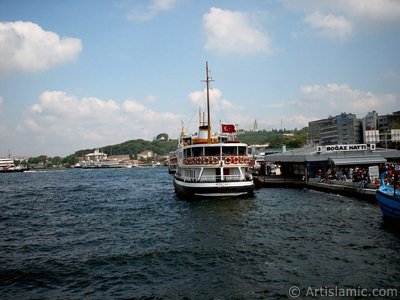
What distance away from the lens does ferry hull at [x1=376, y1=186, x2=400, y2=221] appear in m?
22.7

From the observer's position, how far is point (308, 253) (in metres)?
18.5

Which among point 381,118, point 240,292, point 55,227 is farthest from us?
point 381,118

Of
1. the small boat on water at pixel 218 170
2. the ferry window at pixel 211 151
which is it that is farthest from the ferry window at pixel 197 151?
the ferry window at pixel 211 151

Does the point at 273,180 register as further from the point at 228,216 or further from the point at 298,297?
the point at 298,297

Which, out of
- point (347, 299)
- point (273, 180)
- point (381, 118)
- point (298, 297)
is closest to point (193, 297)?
point (298, 297)

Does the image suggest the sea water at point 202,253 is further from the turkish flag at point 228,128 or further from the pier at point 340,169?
the turkish flag at point 228,128

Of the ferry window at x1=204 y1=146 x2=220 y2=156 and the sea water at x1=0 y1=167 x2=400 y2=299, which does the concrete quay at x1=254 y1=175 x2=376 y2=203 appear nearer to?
the sea water at x1=0 y1=167 x2=400 y2=299

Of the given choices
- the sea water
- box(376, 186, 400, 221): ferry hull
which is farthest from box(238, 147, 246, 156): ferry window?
box(376, 186, 400, 221): ferry hull

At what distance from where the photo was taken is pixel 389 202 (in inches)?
928

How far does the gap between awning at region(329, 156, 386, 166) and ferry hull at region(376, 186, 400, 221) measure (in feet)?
70.6

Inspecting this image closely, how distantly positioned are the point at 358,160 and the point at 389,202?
2465 cm

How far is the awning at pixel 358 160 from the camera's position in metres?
46.2

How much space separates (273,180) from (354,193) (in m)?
19.5

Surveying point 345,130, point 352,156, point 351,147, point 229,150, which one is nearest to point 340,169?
point 352,156
